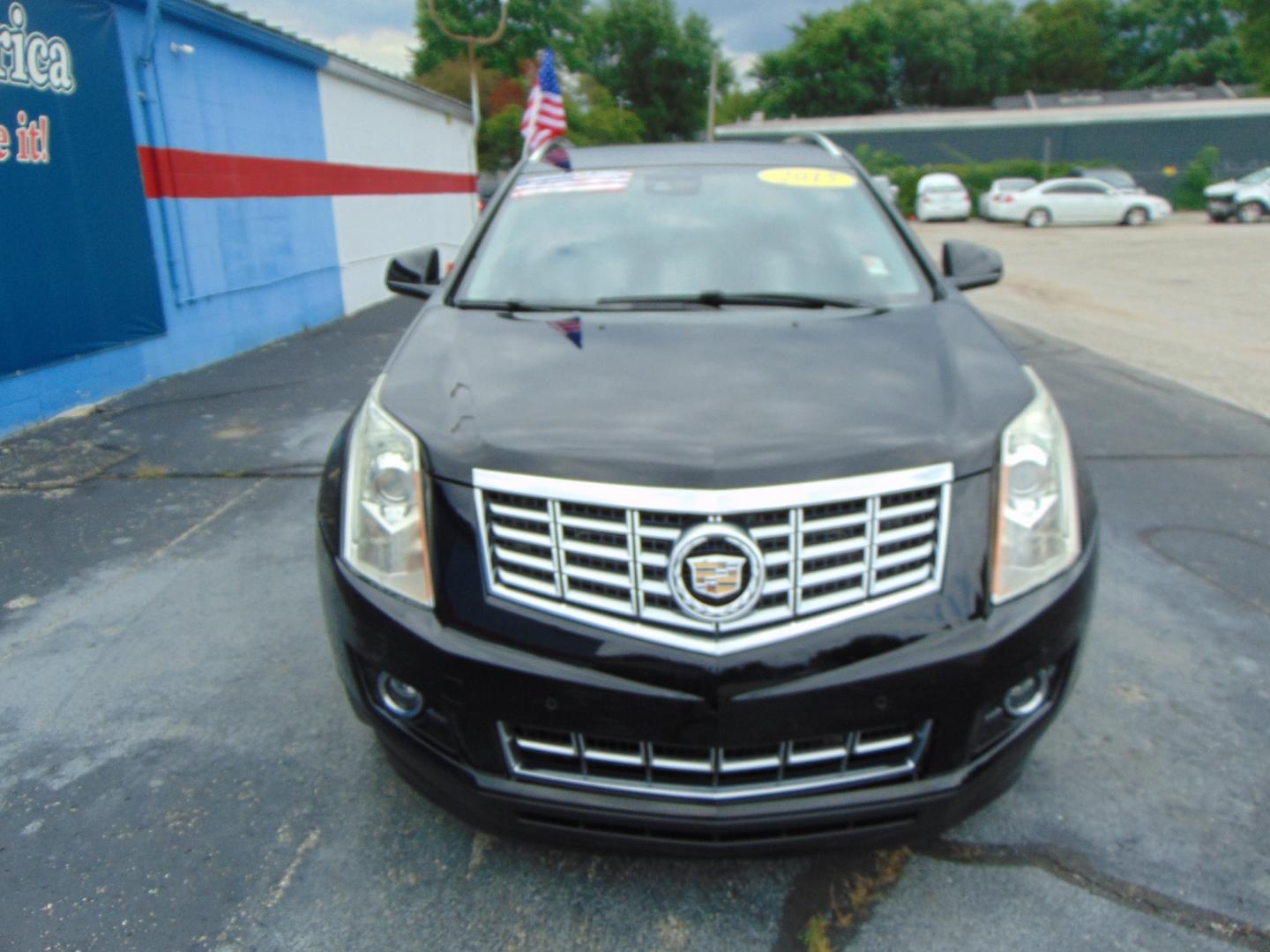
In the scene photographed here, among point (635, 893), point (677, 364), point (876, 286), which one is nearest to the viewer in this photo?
point (635, 893)

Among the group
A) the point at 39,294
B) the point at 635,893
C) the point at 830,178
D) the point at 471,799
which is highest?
the point at 830,178

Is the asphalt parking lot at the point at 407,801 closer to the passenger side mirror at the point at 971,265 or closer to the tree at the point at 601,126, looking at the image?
the passenger side mirror at the point at 971,265

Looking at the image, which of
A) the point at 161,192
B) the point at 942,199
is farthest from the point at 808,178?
the point at 942,199

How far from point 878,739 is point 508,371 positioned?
4.05 ft

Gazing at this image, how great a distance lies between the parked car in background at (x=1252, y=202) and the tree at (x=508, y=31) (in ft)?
122

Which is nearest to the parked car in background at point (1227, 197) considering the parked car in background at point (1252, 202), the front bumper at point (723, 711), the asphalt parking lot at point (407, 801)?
the parked car in background at point (1252, 202)

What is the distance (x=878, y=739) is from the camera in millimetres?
2014

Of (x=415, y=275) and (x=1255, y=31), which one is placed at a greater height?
(x=1255, y=31)

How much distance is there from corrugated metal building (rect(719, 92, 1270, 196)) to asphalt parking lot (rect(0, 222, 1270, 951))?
39966 mm

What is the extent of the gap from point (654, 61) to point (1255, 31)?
31.5 m

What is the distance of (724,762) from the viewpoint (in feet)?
6.50

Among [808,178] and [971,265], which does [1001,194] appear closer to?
[971,265]

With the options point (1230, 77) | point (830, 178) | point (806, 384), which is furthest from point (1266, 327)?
point (1230, 77)

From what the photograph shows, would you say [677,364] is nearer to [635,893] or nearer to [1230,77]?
[635,893]
